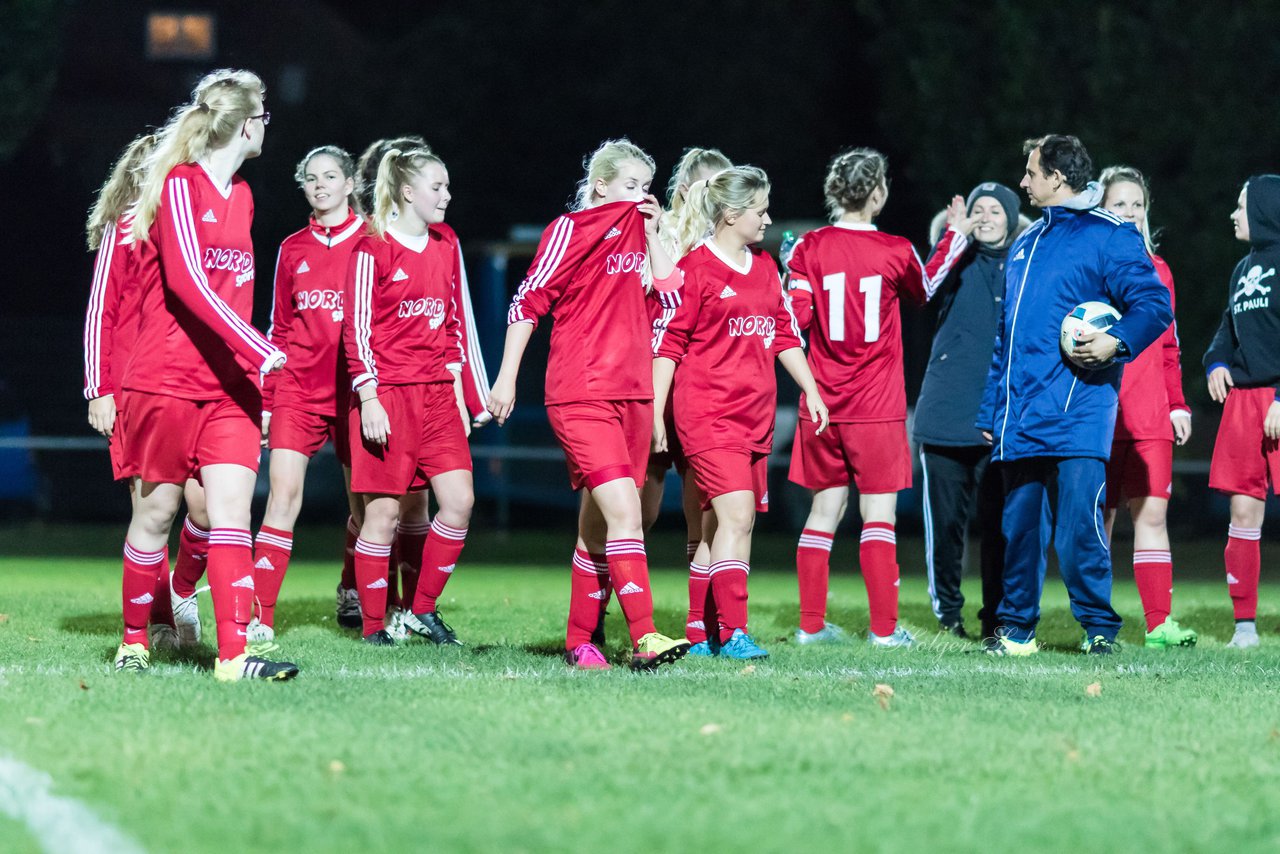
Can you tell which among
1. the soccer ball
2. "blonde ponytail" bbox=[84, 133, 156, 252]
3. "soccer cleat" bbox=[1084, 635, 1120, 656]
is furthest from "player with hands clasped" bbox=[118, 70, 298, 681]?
"soccer cleat" bbox=[1084, 635, 1120, 656]

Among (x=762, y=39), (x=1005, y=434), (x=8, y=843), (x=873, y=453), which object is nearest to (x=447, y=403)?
(x=873, y=453)

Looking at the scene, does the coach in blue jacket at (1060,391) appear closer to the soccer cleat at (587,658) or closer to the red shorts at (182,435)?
the soccer cleat at (587,658)

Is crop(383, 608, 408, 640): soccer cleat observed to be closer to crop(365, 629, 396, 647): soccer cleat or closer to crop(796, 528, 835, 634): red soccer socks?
crop(365, 629, 396, 647): soccer cleat

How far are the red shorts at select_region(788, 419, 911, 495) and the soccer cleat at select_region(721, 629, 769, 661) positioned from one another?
1.08m

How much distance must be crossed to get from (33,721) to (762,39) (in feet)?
71.2

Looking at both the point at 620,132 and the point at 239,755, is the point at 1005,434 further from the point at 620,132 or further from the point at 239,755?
the point at 620,132

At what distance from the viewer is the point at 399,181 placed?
7.98m

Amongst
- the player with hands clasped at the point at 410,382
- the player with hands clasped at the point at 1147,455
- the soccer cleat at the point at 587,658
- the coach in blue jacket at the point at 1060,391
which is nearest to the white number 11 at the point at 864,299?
the coach in blue jacket at the point at 1060,391

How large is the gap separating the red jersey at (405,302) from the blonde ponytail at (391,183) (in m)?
0.06

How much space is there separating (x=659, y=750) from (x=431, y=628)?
315 cm

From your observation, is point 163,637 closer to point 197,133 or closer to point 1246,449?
point 197,133

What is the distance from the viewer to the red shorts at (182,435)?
21.0ft

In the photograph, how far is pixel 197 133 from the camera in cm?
640

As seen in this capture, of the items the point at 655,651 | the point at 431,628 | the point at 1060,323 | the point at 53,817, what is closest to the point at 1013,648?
the point at 1060,323
